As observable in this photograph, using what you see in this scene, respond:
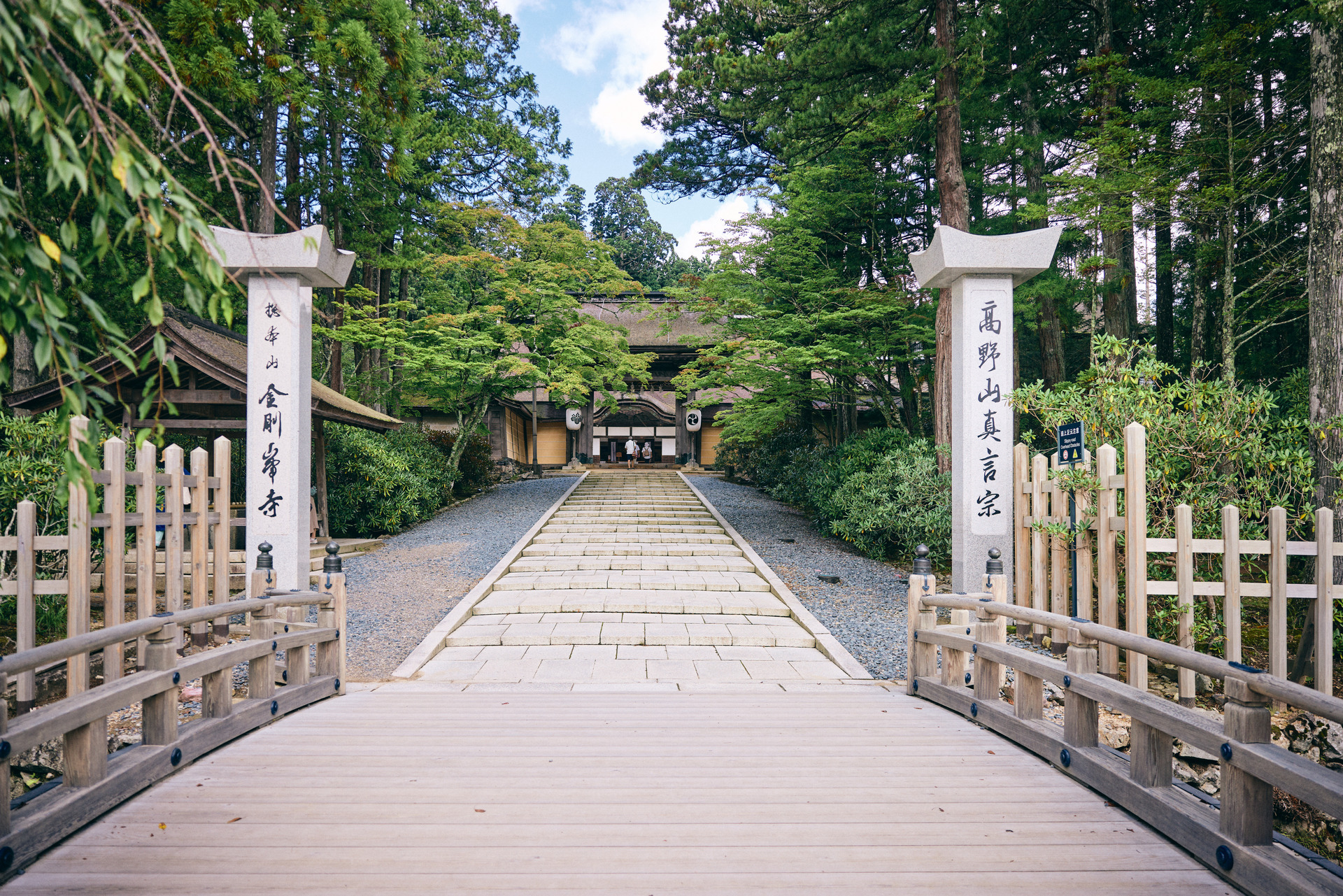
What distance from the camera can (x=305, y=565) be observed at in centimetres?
551

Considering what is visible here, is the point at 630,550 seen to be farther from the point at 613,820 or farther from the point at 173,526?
the point at 613,820

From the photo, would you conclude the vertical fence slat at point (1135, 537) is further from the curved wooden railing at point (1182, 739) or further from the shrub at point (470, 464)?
the shrub at point (470, 464)

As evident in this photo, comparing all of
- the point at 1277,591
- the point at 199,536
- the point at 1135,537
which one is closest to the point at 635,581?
the point at 199,536

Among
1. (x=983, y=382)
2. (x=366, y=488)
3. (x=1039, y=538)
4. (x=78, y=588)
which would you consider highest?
(x=983, y=382)

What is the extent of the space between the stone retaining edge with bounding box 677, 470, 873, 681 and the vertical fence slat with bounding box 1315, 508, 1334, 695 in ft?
8.39

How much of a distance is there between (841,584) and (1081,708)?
4.77 meters

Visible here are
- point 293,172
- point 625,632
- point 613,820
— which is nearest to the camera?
point 613,820

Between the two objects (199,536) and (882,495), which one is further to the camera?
(882,495)

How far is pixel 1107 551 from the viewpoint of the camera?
14.6ft

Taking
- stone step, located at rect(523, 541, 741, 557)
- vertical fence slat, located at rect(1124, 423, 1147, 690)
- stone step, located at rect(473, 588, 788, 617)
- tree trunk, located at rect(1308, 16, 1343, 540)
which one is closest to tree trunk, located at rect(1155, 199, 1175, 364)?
tree trunk, located at rect(1308, 16, 1343, 540)

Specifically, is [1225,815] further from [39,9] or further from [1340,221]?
[1340,221]

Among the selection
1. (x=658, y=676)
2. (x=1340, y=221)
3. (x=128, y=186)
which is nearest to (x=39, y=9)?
(x=128, y=186)

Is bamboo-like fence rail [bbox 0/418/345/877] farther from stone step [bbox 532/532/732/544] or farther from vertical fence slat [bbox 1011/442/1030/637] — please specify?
vertical fence slat [bbox 1011/442/1030/637]

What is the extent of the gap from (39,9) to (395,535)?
32.8 feet
